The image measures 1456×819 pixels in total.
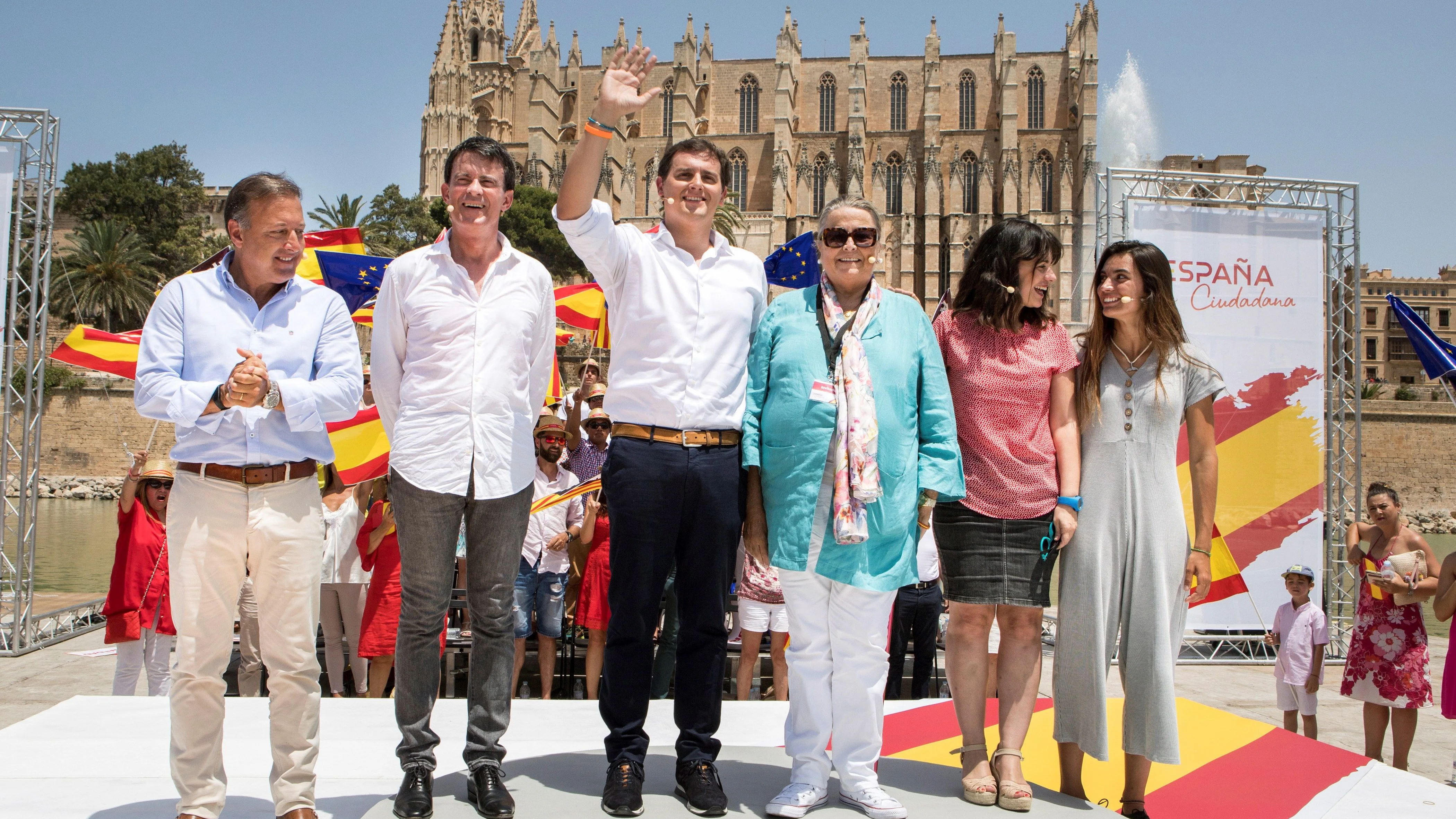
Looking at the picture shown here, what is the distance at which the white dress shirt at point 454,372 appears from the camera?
2.81 m

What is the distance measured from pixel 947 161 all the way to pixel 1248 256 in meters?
46.9

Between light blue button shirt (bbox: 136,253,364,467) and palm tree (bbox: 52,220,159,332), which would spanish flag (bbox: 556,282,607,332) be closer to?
light blue button shirt (bbox: 136,253,364,467)

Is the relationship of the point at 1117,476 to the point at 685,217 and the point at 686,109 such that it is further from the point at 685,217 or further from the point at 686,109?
the point at 686,109

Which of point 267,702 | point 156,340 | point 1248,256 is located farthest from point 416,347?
point 1248,256

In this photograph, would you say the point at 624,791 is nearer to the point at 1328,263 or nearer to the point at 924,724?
the point at 924,724

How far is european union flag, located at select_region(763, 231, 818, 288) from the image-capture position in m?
8.92

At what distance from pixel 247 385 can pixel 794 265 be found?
272 inches

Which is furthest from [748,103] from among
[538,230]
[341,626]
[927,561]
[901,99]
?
[341,626]

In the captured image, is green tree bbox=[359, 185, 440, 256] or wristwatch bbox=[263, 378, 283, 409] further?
green tree bbox=[359, 185, 440, 256]

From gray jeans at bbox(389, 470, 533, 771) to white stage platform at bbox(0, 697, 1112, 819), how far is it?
210 millimetres

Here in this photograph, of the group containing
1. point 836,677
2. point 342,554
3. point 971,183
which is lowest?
point 342,554

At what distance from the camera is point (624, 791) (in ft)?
8.92

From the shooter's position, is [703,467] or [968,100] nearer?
[703,467]

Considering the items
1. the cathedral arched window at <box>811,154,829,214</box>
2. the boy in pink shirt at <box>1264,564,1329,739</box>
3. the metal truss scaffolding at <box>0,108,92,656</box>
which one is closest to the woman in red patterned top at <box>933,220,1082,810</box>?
the boy in pink shirt at <box>1264,564,1329,739</box>
